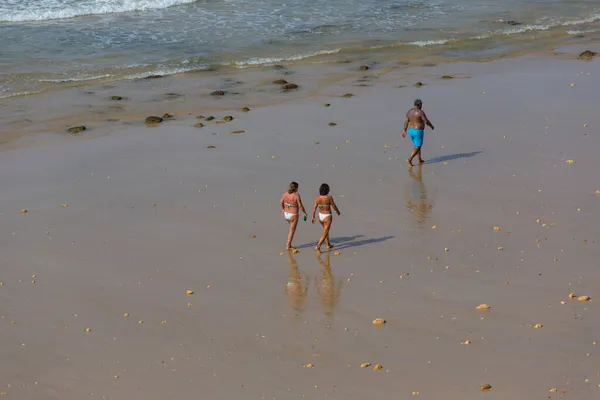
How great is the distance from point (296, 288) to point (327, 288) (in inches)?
19.2

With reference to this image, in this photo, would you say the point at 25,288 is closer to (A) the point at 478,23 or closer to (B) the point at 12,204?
(B) the point at 12,204

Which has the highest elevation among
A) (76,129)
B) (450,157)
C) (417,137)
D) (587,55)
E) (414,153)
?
(587,55)

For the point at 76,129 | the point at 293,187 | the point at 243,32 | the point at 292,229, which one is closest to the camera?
the point at 293,187

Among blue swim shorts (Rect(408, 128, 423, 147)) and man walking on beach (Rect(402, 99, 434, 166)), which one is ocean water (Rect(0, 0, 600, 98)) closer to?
man walking on beach (Rect(402, 99, 434, 166))

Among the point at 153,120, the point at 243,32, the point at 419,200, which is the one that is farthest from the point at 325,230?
→ the point at 243,32

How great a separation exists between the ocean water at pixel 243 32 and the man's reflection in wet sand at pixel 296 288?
46.9 feet

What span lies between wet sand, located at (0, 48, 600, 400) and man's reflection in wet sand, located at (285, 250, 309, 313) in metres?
0.05

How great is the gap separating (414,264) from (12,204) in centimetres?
809

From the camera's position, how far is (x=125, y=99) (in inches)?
973

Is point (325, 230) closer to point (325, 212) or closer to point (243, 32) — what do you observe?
point (325, 212)

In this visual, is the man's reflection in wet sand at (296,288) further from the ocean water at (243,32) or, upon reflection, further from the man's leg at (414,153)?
the ocean water at (243,32)

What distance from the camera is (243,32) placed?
1318 inches

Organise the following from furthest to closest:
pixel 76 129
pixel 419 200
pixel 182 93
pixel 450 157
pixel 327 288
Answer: pixel 182 93, pixel 76 129, pixel 450 157, pixel 419 200, pixel 327 288

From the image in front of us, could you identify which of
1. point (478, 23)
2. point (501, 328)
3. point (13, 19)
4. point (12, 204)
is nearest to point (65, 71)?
point (13, 19)
